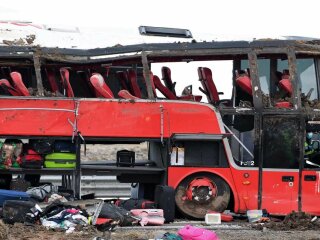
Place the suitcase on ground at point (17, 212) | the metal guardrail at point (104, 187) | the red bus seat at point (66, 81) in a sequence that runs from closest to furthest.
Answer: the suitcase on ground at point (17, 212) → the red bus seat at point (66, 81) → the metal guardrail at point (104, 187)

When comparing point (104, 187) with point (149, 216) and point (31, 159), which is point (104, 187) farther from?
point (149, 216)

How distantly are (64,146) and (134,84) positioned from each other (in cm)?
163

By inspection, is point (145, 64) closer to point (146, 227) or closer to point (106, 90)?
point (106, 90)

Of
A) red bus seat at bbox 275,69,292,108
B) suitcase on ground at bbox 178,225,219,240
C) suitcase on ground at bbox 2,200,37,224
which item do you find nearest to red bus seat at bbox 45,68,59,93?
suitcase on ground at bbox 2,200,37,224

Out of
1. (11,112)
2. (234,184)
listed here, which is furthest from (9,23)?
(234,184)

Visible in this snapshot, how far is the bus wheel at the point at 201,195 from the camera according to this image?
15266mm

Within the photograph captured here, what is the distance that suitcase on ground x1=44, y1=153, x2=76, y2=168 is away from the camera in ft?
49.9

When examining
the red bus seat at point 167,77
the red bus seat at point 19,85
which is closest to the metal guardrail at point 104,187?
the red bus seat at point 167,77

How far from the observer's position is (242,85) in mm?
15672

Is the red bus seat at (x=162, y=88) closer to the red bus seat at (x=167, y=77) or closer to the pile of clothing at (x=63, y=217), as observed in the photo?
the red bus seat at (x=167, y=77)

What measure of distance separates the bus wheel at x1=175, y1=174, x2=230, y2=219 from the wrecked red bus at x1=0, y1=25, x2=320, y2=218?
0.02m

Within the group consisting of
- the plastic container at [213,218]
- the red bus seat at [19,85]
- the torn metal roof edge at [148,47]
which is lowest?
the plastic container at [213,218]

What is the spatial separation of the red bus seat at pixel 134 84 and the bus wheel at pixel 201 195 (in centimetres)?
170

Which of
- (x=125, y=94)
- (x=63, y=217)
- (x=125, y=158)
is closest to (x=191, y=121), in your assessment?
Answer: (x=125, y=94)
